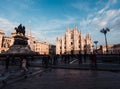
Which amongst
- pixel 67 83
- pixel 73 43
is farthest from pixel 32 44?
pixel 67 83

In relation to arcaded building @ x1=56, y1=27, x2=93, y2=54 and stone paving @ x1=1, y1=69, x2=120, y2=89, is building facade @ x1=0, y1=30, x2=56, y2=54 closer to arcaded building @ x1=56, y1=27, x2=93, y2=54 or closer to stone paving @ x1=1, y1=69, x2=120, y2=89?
arcaded building @ x1=56, y1=27, x2=93, y2=54

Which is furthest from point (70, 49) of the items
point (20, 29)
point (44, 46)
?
point (20, 29)

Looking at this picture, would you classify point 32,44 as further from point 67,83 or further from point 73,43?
point 67,83

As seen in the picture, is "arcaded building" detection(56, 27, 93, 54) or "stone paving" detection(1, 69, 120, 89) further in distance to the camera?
"arcaded building" detection(56, 27, 93, 54)

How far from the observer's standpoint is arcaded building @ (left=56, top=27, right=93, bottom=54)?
89831mm

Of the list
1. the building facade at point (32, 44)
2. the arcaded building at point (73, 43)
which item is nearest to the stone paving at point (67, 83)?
the building facade at point (32, 44)

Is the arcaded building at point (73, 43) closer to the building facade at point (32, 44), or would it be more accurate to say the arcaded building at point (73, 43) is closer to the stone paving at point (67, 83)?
the building facade at point (32, 44)

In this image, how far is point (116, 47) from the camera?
360 ft

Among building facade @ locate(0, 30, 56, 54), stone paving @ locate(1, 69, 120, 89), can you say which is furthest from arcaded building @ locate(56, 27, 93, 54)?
stone paving @ locate(1, 69, 120, 89)

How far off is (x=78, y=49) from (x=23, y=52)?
6270 cm

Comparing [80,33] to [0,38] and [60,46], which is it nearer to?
[60,46]

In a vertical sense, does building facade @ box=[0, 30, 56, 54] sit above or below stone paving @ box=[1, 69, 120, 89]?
above

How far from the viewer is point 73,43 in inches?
3593

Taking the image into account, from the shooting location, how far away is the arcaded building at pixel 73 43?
89.8 metres
